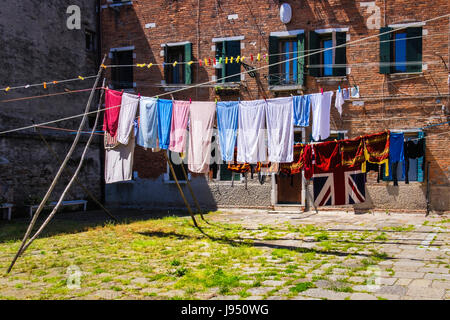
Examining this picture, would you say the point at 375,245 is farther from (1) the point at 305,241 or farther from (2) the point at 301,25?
(2) the point at 301,25

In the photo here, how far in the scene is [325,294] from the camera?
6.00m

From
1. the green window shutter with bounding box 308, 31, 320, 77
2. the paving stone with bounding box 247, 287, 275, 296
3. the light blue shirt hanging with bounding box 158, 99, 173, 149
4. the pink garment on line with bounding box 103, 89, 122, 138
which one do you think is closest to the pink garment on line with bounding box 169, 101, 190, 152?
the light blue shirt hanging with bounding box 158, 99, 173, 149

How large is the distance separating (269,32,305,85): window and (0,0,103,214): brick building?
25.4 feet

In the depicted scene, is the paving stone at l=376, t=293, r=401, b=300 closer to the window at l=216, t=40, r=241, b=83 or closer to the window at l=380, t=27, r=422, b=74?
the window at l=380, t=27, r=422, b=74

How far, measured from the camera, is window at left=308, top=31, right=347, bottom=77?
16.2 meters

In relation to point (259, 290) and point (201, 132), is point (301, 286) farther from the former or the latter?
point (201, 132)

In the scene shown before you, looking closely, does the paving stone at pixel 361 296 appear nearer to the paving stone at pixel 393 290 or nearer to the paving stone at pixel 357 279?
the paving stone at pixel 393 290

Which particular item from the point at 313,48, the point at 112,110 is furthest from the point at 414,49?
the point at 112,110

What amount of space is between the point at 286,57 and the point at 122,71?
24.6ft

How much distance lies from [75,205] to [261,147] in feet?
35.0

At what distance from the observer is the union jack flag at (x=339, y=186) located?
11351mm

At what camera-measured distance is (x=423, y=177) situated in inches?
594

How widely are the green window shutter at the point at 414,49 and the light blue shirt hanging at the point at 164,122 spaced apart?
30.6 feet

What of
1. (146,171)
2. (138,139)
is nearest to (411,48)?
(138,139)
